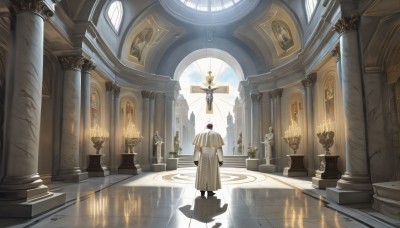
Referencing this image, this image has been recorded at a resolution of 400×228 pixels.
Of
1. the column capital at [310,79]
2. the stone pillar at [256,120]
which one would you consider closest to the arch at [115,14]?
the stone pillar at [256,120]

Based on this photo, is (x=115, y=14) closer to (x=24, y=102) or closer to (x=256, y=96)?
(x=256, y=96)

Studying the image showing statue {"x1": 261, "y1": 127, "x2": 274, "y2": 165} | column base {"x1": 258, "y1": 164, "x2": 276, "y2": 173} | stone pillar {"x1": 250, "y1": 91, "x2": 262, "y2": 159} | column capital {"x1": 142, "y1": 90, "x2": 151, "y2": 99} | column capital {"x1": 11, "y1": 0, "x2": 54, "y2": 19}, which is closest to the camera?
column capital {"x1": 11, "y1": 0, "x2": 54, "y2": 19}

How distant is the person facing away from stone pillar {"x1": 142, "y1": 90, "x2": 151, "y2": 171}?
10.4 m

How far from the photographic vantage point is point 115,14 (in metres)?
16.0

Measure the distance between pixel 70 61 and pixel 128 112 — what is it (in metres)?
6.99

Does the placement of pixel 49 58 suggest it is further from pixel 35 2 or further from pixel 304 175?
pixel 304 175

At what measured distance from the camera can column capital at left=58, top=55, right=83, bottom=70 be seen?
1162 centimetres

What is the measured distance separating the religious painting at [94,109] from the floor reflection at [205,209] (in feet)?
28.3

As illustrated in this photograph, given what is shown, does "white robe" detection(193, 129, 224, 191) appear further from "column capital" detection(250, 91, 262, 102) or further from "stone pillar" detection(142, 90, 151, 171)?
"column capital" detection(250, 91, 262, 102)

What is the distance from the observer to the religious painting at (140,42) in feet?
60.4

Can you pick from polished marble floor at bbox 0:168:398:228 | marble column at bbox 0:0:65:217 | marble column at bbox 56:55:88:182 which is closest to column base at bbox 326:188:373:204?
polished marble floor at bbox 0:168:398:228

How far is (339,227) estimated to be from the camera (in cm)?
514

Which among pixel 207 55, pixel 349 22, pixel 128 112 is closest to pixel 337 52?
pixel 349 22

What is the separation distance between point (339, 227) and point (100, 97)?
1336cm
